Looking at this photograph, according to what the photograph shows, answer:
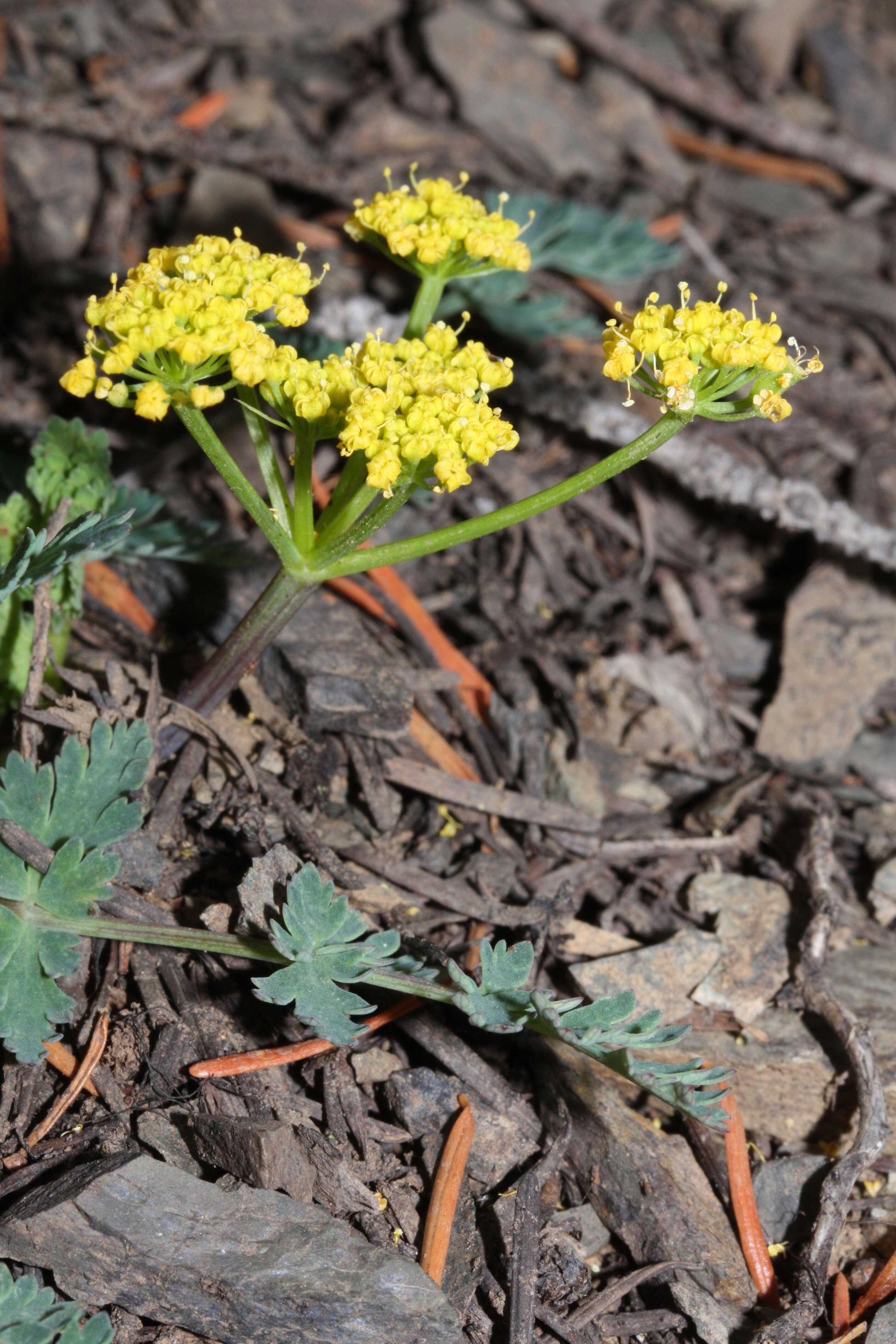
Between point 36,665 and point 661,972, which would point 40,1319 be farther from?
point 661,972

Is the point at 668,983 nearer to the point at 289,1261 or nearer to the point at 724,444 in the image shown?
the point at 289,1261

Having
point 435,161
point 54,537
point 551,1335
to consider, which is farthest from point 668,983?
point 435,161

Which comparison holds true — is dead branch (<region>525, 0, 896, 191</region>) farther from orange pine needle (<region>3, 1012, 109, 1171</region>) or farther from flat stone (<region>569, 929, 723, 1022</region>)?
orange pine needle (<region>3, 1012, 109, 1171</region>)

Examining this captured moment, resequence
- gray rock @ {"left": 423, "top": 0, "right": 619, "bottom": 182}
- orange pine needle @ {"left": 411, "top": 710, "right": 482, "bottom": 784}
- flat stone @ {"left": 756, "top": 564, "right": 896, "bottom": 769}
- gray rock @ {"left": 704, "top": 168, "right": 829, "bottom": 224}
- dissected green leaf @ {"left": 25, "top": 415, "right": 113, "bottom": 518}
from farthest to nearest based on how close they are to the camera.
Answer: gray rock @ {"left": 704, "top": 168, "right": 829, "bottom": 224}
gray rock @ {"left": 423, "top": 0, "right": 619, "bottom": 182}
flat stone @ {"left": 756, "top": 564, "right": 896, "bottom": 769}
orange pine needle @ {"left": 411, "top": 710, "right": 482, "bottom": 784}
dissected green leaf @ {"left": 25, "top": 415, "right": 113, "bottom": 518}

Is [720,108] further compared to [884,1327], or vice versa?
[720,108]

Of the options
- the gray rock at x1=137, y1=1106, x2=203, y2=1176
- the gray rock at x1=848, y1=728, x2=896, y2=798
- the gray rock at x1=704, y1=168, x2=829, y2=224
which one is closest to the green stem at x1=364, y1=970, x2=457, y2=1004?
the gray rock at x1=137, y1=1106, x2=203, y2=1176

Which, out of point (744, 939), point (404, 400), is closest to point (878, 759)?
point (744, 939)

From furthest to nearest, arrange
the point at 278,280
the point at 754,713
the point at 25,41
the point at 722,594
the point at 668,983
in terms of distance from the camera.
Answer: the point at 25,41, the point at 722,594, the point at 754,713, the point at 668,983, the point at 278,280
